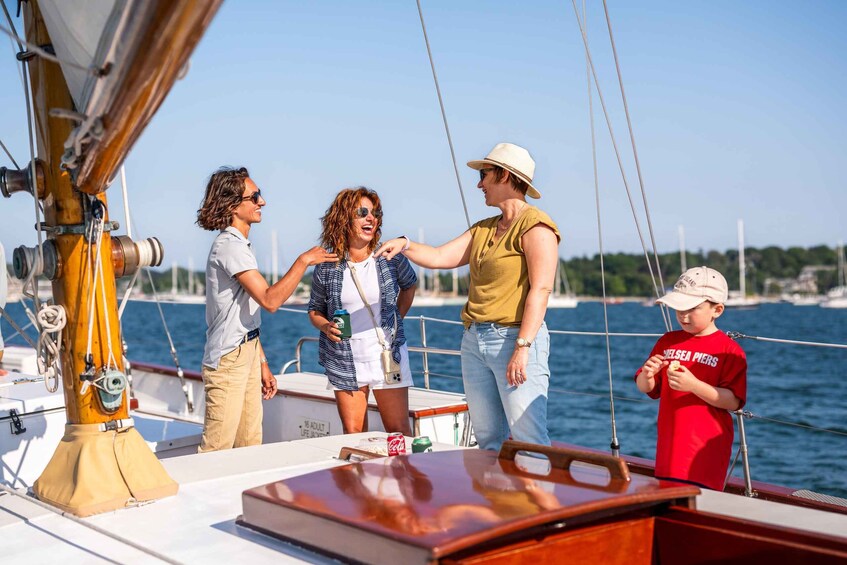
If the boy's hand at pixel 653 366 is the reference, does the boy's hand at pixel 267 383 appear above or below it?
below

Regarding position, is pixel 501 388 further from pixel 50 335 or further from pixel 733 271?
pixel 733 271

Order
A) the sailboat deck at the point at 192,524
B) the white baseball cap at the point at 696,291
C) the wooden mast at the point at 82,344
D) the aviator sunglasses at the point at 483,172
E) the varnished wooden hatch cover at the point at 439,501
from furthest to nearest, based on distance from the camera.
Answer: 1. the aviator sunglasses at the point at 483,172
2. the white baseball cap at the point at 696,291
3. the wooden mast at the point at 82,344
4. the sailboat deck at the point at 192,524
5. the varnished wooden hatch cover at the point at 439,501

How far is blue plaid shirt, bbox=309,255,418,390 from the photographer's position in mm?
4113

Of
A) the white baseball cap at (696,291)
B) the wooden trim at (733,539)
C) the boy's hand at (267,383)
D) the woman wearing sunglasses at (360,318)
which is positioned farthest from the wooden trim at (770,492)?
the boy's hand at (267,383)

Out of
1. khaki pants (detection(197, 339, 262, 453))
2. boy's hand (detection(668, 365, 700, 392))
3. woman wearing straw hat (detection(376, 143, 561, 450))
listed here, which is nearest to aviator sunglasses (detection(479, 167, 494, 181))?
woman wearing straw hat (detection(376, 143, 561, 450))

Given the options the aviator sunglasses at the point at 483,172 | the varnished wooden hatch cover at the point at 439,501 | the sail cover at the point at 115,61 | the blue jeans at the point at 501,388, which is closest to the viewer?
the sail cover at the point at 115,61

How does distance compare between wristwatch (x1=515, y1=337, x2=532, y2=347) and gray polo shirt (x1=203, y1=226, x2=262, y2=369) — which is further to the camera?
gray polo shirt (x1=203, y1=226, x2=262, y2=369)

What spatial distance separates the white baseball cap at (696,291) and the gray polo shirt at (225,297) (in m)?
1.91

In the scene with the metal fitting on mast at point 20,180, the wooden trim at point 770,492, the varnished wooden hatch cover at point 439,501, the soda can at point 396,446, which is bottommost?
the wooden trim at point 770,492

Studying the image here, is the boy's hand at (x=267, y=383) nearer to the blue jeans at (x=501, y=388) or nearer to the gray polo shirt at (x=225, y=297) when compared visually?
the gray polo shirt at (x=225, y=297)

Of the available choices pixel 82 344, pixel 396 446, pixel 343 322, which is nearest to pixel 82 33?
pixel 82 344

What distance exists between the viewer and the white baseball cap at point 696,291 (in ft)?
9.52

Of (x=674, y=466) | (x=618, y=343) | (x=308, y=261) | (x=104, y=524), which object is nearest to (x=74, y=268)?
(x=104, y=524)

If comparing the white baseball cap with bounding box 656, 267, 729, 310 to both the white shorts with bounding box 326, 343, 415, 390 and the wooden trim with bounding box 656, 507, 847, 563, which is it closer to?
the wooden trim with bounding box 656, 507, 847, 563
